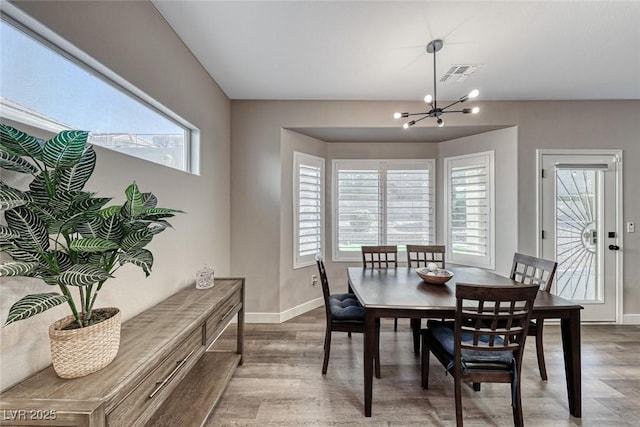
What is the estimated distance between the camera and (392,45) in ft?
7.56

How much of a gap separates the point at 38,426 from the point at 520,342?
2320 mm

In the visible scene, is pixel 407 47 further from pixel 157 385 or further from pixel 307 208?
pixel 157 385

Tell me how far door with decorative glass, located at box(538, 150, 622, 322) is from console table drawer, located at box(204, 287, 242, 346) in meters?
3.70

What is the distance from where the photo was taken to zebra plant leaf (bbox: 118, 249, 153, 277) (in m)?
1.03

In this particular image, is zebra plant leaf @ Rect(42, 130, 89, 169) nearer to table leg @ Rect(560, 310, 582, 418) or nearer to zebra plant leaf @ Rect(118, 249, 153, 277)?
zebra plant leaf @ Rect(118, 249, 153, 277)

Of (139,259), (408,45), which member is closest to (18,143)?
(139,259)

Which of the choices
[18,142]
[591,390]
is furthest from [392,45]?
[591,390]

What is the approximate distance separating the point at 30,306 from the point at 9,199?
0.36 metres


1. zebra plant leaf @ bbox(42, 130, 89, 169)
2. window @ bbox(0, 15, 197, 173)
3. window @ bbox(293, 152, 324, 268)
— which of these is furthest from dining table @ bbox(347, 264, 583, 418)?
window @ bbox(0, 15, 197, 173)

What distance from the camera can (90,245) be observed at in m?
0.93

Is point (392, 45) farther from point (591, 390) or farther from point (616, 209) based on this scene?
point (616, 209)

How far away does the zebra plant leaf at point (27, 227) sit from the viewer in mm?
886

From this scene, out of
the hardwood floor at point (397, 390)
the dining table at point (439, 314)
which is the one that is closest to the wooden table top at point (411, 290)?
the dining table at point (439, 314)

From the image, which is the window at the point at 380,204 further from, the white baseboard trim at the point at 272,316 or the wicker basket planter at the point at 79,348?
the wicker basket planter at the point at 79,348
